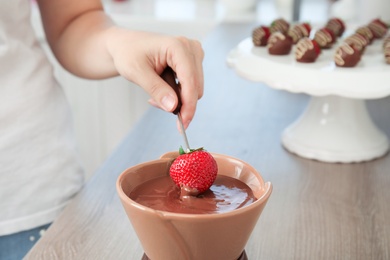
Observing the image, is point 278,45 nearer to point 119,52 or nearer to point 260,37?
point 260,37

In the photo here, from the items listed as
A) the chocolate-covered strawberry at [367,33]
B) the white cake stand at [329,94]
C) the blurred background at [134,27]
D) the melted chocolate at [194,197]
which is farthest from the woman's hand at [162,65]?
the blurred background at [134,27]

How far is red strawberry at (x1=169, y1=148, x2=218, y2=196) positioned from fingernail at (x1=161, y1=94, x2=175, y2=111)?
4.1 inches

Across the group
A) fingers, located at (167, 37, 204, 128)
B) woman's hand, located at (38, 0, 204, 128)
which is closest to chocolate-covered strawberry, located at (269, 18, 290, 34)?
woman's hand, located at (38, 0, 204, 128)

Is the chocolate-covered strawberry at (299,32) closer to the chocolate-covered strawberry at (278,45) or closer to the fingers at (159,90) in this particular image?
the chocolate-covered strawberry at (278,45)

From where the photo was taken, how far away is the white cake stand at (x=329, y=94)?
0.98m

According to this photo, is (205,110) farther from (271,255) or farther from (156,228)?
(156,228)

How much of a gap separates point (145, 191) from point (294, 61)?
0.53 m

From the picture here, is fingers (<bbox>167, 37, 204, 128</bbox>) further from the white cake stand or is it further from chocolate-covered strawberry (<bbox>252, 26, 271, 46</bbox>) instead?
chocolate-covered strawberry (<bbox>252, 26, 271, 46</bbox>)

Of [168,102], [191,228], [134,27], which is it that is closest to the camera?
[191,228]

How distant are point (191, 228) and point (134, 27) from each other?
5.07 feet

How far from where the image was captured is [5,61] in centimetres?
91

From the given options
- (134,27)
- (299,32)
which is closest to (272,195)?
(299,32)

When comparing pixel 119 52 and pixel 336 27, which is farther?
pixel 336 27

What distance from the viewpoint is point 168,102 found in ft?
2.30
